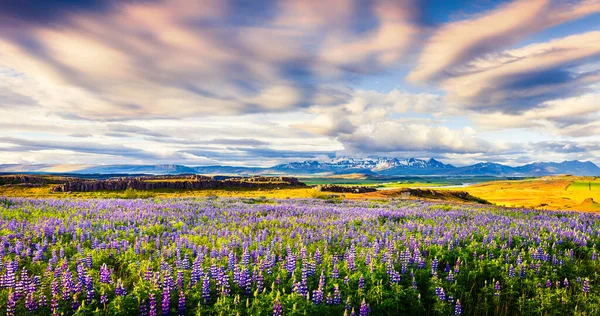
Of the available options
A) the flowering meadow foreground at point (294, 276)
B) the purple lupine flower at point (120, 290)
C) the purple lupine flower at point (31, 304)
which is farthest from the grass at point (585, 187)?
the purple lupine flower at point (31, 304)

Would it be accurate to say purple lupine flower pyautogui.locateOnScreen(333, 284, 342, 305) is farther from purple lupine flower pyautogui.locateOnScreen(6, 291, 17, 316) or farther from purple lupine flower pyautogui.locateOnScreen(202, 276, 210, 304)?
purple lupine flower pyautogui.locateOnScreen(6, 291, 17, 316)

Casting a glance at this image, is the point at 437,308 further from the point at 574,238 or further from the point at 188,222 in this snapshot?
the point at 188,222

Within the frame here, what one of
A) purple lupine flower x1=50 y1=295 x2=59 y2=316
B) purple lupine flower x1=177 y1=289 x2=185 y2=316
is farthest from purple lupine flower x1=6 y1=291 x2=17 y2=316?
purple lupine flower x1=177 y1=289 x2=185 y2=316

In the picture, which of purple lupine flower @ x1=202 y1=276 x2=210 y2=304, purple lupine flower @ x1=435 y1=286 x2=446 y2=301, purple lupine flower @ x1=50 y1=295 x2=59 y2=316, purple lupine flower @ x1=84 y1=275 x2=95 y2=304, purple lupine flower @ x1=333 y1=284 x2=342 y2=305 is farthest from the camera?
purple lupine flower @ x1=435 y1=286 x2=446 y2=301

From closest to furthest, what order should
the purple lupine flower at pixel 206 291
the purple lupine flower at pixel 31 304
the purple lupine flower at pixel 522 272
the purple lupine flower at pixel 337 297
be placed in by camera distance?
the purple lupine flower at pixel 31 304 < the purple lupine flower at pixel 206 291 < the purple lupine flower at pixel 337 297 < the purple lupine flower at pixel 522 272

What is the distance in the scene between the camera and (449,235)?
11625mm

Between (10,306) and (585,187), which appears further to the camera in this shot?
(585,187)

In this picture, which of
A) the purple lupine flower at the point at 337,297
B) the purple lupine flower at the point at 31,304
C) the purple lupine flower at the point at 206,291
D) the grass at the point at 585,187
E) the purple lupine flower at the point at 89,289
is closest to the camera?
the purple lupine flower at the point at 31,304

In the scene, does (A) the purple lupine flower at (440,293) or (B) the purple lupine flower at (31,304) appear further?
(A) the purple lupine flower at (440,293)

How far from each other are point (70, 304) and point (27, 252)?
4.01 m

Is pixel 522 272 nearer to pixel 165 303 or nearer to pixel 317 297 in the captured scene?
pixel 317 297

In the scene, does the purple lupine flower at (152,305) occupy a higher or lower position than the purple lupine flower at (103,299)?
lower

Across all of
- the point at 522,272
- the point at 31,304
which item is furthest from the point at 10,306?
the point at 522,272

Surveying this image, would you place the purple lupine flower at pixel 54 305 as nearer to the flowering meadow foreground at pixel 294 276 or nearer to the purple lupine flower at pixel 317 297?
the flowering meadow foreground at pixel 294 276
